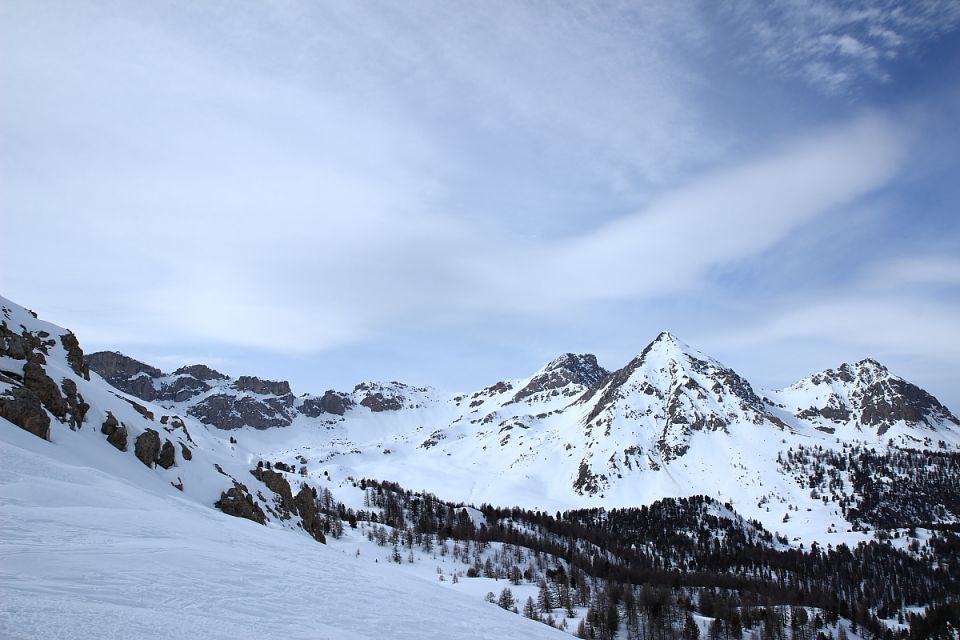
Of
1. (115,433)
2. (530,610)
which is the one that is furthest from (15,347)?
(530,610)

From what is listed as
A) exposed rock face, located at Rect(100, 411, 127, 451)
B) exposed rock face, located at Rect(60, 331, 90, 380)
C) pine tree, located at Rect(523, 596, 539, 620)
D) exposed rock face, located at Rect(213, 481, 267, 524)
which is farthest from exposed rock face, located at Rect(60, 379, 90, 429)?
pine tree, located at Rect(523, 596, 539, 620)

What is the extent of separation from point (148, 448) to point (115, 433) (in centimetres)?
395

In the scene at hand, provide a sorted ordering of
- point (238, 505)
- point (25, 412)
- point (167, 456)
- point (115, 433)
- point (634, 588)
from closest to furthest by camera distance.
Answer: point (25, 412) → point (115, 433) → point (167, 456) → point (238, 505) → point (634, 588)

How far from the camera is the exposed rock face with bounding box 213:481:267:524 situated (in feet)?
176

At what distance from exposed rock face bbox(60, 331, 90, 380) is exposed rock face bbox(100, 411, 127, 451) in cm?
2114

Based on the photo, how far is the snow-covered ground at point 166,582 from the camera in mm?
10844

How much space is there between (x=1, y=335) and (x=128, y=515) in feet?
128

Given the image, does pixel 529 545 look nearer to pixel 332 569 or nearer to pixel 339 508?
pixel 339 508

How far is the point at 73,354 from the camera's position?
64.2 metres

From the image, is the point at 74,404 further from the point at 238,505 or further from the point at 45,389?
the point at 238,505

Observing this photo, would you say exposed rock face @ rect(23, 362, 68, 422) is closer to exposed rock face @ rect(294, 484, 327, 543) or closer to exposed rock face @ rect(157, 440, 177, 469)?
exposed rock face @ rect(157, 440, 177, 469)

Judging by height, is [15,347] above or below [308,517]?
above

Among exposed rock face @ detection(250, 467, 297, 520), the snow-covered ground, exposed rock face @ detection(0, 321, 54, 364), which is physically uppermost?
exposed rock face @ detection(0, 321, 54, 364)

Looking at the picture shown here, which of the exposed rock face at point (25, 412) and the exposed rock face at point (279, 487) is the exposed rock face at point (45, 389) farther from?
the exposed rock face at point (279, 487)
